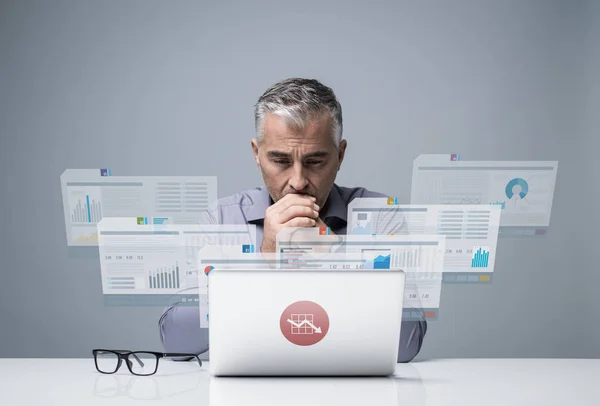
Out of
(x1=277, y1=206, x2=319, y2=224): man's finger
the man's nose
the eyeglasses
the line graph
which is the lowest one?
the eyeglasses

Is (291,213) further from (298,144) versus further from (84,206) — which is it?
(84,206)

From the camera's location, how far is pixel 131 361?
0.98 meters

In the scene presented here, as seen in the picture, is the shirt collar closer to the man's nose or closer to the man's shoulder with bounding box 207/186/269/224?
the man's shoulder with bounding box 207/186/269/224

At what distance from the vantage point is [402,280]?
0.82 metres

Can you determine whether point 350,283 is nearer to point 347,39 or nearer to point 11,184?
point 347,39

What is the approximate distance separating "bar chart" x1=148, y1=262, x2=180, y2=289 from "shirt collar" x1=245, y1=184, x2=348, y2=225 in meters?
0.64

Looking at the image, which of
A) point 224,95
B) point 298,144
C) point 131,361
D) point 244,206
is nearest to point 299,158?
point 298,144

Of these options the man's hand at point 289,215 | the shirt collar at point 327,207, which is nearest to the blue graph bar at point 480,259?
the man's hand at point 289,215

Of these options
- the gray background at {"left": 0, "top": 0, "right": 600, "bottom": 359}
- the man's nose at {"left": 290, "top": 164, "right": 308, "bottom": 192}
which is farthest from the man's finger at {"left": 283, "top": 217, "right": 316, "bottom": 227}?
the gray background at {"left": 0, "top": 0, "right": 600, "bottom": 359}

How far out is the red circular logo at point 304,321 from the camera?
808mm

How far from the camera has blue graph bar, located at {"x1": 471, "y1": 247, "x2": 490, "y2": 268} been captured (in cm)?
99

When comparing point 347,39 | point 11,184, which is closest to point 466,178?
point 347,39

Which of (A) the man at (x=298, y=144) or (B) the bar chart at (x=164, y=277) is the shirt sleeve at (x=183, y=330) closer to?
(B) the bar chart at (x=164, y=277)

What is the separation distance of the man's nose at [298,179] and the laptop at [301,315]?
25.2 inches
